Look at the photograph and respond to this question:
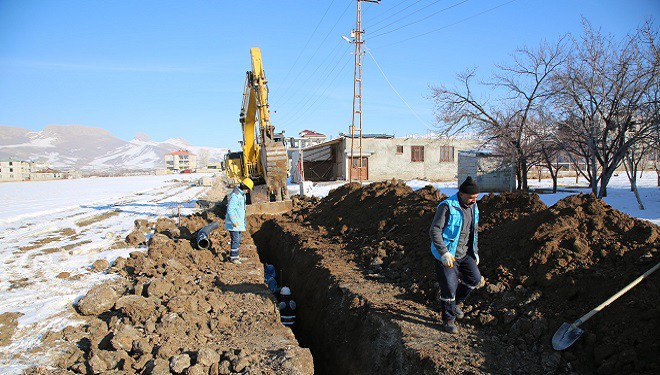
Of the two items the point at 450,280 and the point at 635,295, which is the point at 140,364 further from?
the point at 635,295

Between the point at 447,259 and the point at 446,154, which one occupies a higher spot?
the point at 446,154

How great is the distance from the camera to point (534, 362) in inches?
141

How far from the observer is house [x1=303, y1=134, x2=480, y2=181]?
30.0 m

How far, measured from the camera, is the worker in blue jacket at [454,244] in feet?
13.3

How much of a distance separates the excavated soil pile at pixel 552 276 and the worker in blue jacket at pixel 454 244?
0.36 meters

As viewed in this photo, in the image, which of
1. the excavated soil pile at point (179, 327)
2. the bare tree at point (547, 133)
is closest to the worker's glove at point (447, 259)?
the excavated soil pile at point (179, 327)

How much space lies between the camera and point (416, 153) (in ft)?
104

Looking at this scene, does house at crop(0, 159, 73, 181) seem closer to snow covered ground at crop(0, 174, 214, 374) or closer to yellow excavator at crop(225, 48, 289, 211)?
snow covered ground at crop(0, 174, 214, 374)

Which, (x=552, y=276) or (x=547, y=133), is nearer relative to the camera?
(x=552, y=276)

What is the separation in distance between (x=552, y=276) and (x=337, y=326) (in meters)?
2.77

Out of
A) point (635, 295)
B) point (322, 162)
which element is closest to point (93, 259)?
point (635, 295)

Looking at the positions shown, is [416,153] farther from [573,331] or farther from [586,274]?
[573,331]

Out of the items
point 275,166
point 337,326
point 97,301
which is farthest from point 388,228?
point 275,166

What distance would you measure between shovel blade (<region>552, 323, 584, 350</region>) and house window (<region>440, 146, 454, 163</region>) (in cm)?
2965
